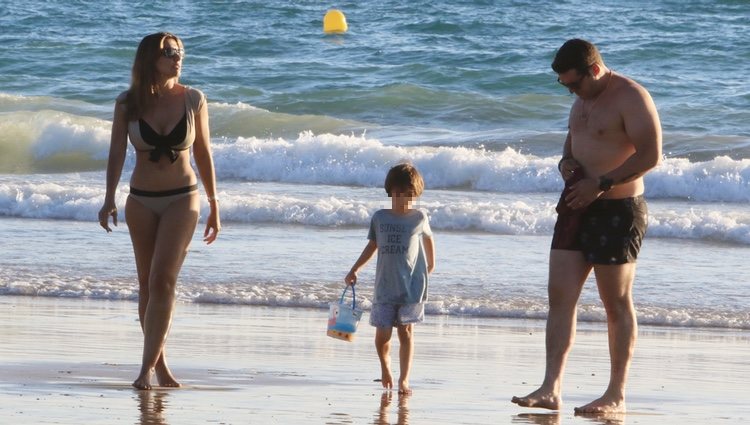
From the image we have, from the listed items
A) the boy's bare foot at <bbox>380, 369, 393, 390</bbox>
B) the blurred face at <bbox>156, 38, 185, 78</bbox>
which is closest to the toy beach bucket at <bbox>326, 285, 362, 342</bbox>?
the boy's bare foot at <bbox>380, 369, 393, 390</bbox>

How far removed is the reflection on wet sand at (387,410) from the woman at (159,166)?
898 millimetres

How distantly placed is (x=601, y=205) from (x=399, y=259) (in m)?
1.08

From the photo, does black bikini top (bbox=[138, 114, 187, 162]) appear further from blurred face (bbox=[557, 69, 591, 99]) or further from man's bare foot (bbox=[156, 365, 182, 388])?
blurred face (bbox=[557, 69, 591, 99])

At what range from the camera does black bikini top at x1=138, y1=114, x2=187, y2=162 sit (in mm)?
Result: 5719

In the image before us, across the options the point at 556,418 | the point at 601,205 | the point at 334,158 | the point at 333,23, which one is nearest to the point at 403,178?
the point at 601,205

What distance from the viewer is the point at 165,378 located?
5875 millimetres

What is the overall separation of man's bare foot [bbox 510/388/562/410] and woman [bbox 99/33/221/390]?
1482 millimetres

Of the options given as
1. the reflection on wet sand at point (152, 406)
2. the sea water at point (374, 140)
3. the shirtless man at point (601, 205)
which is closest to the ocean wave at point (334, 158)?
the sea water at point (374, 140)

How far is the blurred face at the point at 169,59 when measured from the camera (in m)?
5.70

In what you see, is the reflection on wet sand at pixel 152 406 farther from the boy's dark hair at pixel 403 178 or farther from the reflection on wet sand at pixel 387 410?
the boy's dark hair at pixel 403 178

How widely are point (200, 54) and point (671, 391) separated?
25.1 metres

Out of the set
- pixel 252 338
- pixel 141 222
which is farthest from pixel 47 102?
pixel 141 222

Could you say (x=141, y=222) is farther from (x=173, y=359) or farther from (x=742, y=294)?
(x=742, y=294)

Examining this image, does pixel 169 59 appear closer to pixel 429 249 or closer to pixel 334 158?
pixel 429 249
